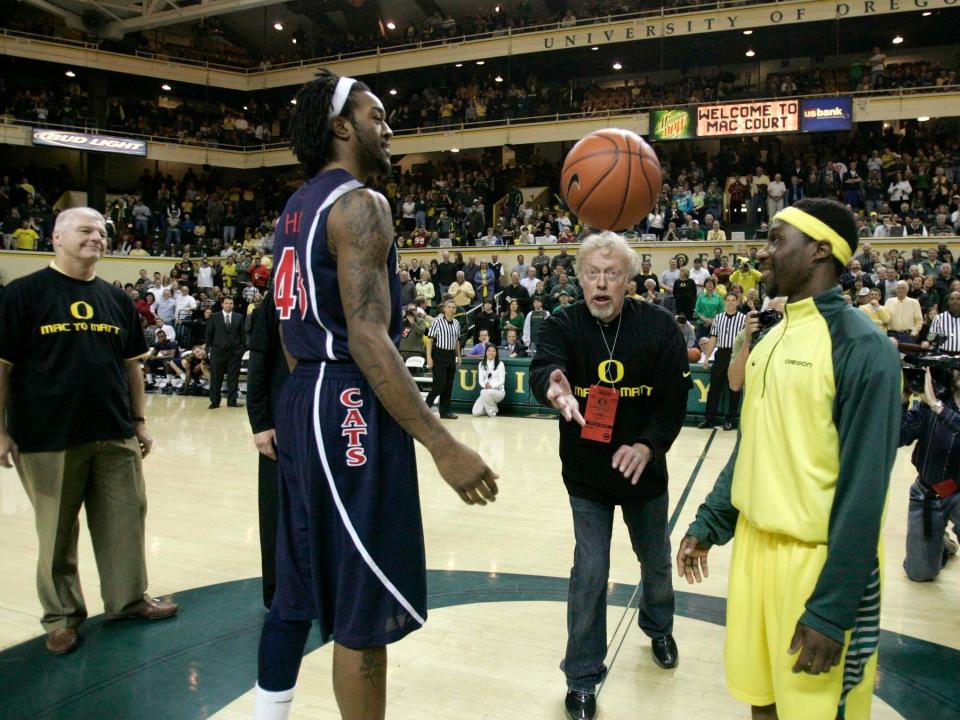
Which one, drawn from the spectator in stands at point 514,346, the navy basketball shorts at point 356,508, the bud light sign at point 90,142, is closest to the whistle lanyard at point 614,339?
the navy basketball shorts at point 356,508

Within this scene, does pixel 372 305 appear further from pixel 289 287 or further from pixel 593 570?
pixel 593 570

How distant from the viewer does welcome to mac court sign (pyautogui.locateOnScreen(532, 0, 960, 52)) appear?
20375 mm

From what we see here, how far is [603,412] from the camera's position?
287 cm

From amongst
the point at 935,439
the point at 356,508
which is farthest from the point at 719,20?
the point at 356,508

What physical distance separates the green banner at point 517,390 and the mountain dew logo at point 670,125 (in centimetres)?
1223

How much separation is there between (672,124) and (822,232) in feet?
67.9

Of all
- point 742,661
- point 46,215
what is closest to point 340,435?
point 742,661

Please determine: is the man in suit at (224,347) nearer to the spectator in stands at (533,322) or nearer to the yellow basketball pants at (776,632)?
the spectator in stands at (533,322)

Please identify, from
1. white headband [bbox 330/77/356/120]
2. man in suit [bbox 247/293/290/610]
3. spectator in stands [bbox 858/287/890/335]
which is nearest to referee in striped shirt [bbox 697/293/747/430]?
spectator in stands [bbox 858/287/890/335]

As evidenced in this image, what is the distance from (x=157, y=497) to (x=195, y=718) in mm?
3690

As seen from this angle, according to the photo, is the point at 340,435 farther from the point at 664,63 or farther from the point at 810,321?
the point at 664,63

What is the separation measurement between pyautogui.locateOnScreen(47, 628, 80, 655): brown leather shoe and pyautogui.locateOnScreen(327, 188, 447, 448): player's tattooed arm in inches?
93.1

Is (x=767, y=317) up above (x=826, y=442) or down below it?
above

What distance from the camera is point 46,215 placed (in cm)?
2291
